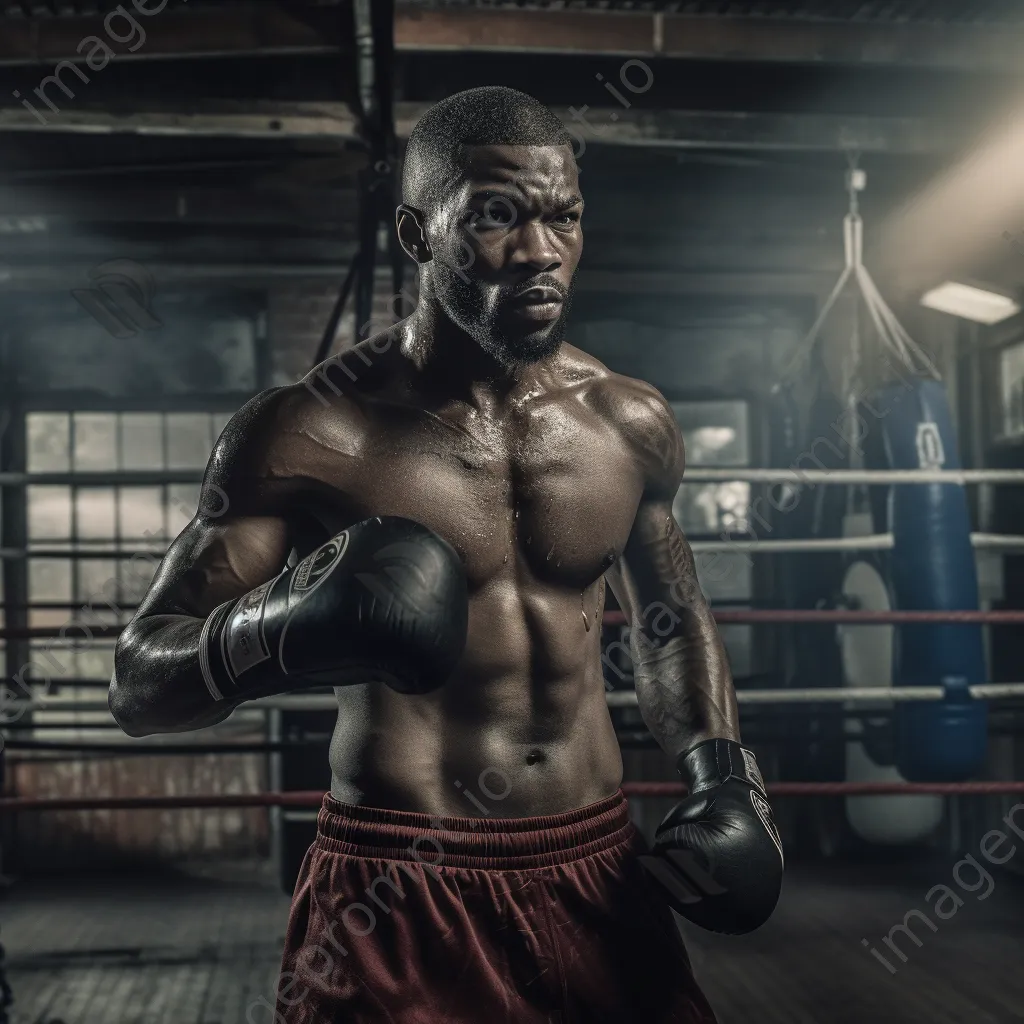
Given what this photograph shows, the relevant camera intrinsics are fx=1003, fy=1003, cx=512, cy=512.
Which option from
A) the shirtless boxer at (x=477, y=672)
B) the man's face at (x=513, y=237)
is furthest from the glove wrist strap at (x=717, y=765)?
the man's face at (x=513, y=237)

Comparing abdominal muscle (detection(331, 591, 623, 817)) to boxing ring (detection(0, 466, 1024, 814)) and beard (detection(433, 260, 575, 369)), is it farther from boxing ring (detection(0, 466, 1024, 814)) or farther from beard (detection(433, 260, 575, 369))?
boxing ring (detection(0, 466, 1024, 814))

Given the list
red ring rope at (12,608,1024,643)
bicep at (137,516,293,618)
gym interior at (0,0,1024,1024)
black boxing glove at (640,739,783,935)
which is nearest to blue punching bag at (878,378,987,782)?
gym interior at (0,0,1024,1024)

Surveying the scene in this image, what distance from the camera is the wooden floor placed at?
9.07 feet

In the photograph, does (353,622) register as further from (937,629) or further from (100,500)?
(100,500)

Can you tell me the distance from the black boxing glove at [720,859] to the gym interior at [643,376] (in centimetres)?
104

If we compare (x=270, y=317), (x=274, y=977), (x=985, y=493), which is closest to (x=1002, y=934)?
(x=985, y=493)

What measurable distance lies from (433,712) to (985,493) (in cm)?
356

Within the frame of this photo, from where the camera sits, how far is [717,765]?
1.26m

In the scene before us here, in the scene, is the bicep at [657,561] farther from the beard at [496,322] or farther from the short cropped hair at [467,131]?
the short cropped hair at [467,131]

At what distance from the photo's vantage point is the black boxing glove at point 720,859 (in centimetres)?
111

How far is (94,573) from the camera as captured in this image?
445 cm

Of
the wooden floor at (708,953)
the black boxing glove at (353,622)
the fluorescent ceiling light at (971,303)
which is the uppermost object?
the fluorescent ceiling light at (971,303)

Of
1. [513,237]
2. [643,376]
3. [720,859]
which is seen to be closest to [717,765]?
[720,859]

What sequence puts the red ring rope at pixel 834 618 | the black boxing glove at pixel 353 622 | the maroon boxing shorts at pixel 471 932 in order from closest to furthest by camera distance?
the black boxing glove at pixel 353 622, the maroon boxing shorts at pixel 471 932, the red ring rope at pixel 834 618
